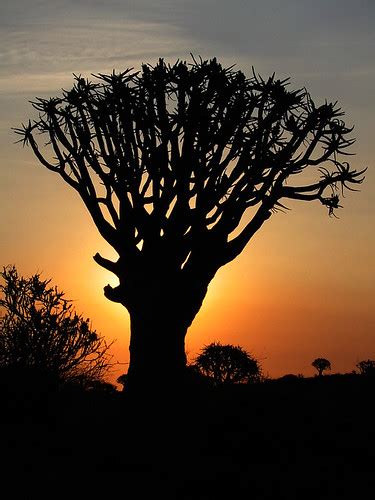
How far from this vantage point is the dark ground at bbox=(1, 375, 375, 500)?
11.5 m

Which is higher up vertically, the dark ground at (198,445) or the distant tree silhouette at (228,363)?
the distant tree silhouette at (228,363)

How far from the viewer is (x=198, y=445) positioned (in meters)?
13.4

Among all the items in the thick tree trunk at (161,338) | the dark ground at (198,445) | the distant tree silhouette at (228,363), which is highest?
the distant tree silhouette at (228,363)

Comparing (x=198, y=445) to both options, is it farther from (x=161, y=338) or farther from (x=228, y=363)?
(x=228, y=363)

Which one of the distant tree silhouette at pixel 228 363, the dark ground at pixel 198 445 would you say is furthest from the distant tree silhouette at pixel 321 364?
the dark ground at pixel 198 445

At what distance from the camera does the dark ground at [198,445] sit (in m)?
11.5

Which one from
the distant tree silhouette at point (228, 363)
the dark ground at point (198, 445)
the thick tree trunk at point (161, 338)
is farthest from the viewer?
the distant tree silhouette at point (228, 363)

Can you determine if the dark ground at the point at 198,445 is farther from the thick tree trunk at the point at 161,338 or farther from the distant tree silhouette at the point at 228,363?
the distant tree silhouette at the point at 228,363

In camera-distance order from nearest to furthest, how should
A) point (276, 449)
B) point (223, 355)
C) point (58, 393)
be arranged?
point (276, 449) → point (58, 393) → point (223, 355)

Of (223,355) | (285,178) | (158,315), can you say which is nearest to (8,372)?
(158,315)

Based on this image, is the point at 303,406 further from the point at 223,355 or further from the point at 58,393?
the point at 223,355

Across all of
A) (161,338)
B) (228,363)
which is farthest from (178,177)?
(228,363)

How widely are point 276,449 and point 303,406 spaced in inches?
93.7

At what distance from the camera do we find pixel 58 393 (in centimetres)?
1584
